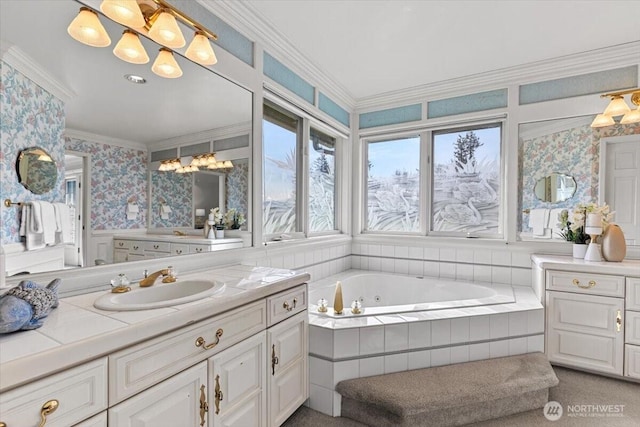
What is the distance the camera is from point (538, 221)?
290 cm

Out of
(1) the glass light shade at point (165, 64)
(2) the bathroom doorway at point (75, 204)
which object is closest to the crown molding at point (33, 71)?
(2) the bathroom doorway at point (75, 204)

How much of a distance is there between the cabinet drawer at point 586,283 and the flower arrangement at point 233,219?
229 centimetres

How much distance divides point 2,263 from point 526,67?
369cm

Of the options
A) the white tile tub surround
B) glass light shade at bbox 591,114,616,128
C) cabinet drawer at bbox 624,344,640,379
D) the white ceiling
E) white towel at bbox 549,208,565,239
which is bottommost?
cabinet drawer at bbox 624,344,640,379

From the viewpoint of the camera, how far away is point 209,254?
1.95m

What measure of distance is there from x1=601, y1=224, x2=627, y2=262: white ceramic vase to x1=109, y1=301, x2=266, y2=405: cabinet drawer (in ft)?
8.68

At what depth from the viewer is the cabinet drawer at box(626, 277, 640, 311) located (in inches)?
84.8

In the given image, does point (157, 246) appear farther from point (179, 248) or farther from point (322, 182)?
point (322, 182)

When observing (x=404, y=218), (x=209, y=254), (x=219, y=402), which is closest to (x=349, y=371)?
(x=219, y=402)

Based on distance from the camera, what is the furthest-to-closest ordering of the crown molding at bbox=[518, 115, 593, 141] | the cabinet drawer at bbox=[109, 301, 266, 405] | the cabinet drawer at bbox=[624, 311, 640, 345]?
the crown molding at bbox=[518, 115, 593, 141]
the cabinet drawer at bbox=[624, 311, 640, 345]
the cabinet drawer at bbox=[109, 301, 266, 405]

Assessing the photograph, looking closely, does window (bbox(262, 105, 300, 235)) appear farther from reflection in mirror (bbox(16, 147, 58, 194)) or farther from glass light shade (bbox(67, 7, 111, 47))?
reflection in mirror (bbox(16, 147, 58, 194))

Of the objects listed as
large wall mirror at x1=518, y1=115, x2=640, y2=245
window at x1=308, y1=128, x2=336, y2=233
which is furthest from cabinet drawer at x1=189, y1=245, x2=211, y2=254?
large wall mirror at x1=518, y1=115, x2=640, y2=245

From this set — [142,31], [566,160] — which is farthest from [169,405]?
[566,160]

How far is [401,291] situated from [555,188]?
1.67 metres
